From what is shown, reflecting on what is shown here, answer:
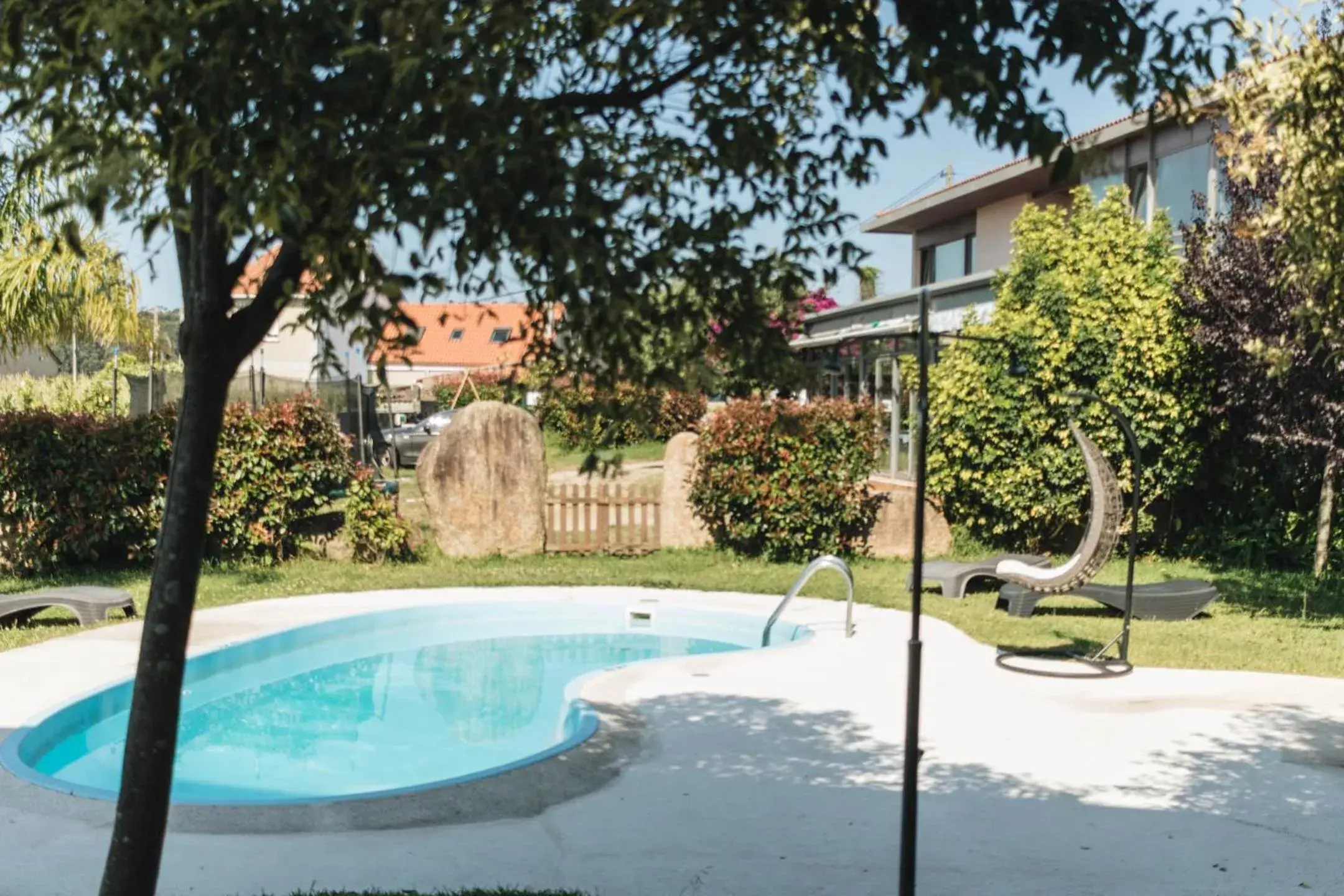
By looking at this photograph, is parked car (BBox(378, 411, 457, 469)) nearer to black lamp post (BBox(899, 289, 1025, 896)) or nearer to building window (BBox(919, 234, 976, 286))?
building window (BBox(919, 234, 976, 286))

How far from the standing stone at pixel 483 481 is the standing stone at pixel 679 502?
1.69 meters

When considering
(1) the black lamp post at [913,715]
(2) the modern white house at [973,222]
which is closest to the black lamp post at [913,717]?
(1) the black lamp post at [913,715]

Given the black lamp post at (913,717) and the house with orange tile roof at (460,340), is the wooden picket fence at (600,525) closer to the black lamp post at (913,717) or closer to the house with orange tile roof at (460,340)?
the house with orange tile roof at (460,340)

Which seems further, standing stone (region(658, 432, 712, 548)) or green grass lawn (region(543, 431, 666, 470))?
green grass lawn (region(543, 431, 666, 470))

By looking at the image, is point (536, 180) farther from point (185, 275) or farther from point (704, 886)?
point (704, 886)

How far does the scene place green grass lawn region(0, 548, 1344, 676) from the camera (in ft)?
35.8

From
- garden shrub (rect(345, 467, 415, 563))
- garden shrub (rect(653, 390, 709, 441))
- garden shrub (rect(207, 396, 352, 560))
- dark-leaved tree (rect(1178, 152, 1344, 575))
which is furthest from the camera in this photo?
garden shrub (rect(653, 390, 709, 441))

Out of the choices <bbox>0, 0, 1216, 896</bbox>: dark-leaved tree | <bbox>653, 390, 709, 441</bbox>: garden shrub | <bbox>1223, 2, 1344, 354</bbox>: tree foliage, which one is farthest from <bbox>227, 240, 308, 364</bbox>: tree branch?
<bbox>653, 390, 709, 441</bbox>: garden shrub

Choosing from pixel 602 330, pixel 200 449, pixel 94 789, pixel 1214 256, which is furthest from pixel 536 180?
pixel 1214 256

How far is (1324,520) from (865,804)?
11195 mm

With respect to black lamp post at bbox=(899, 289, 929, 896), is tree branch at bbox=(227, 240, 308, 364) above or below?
above

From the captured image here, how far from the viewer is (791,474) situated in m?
15.7

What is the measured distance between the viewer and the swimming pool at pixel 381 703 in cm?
833

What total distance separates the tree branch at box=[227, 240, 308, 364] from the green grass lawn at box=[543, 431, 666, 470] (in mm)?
21133
